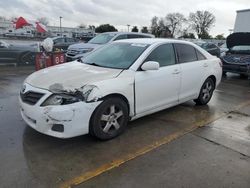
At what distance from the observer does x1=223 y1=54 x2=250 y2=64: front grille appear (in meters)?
10.9

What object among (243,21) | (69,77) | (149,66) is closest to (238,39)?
(243,21)

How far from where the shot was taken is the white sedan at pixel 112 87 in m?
3.74

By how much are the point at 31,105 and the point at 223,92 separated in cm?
609

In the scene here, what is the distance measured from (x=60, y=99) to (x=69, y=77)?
1.73 ft

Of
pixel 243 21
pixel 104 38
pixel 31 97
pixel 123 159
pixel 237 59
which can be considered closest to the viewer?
pixel 123 159

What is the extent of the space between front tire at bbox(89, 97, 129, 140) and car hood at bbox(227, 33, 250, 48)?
9495mm

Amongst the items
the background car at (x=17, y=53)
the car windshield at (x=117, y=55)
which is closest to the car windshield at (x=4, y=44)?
the background car at (x=17, y=53)

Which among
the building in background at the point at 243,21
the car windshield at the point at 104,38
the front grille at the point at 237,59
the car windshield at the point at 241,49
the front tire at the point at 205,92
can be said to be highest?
the building in background at the point at 243,21

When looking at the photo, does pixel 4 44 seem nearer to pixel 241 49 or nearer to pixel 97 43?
pixel 97 43

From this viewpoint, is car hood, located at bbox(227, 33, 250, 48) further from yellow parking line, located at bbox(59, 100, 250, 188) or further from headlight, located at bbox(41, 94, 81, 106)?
headlight, located at bbox(41, 94, 81, 106)

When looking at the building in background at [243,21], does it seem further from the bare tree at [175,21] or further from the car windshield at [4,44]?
the bare tree at [175,21]

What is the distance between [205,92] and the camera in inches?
248

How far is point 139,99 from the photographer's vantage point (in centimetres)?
454

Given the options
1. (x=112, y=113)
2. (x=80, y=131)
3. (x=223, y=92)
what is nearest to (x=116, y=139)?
(x=112, y=113)
